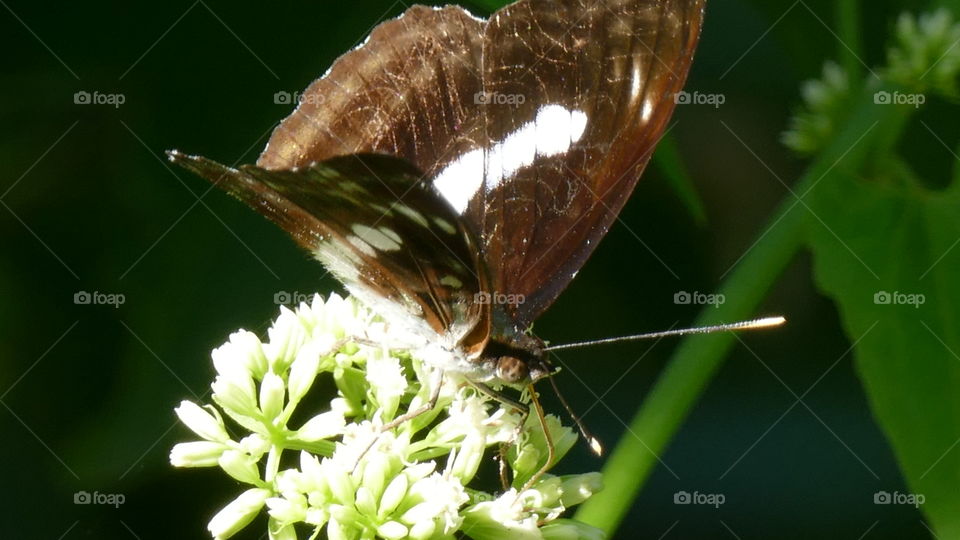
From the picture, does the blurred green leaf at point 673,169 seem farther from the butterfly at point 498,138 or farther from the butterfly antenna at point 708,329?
the butterfly antenna at point 708,329

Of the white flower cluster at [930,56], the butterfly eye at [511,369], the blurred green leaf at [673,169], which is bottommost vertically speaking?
the butterfly eye at [511,369]

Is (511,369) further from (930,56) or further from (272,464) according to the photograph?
(930,56)

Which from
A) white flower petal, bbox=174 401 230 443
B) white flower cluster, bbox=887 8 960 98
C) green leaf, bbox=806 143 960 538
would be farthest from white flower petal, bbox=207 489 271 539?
white flower cluster, bbox=887 8 960 98

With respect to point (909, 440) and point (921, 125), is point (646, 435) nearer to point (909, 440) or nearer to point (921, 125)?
point (909, 440)

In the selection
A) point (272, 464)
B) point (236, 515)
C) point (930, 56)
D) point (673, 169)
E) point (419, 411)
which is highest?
point (930, 56)

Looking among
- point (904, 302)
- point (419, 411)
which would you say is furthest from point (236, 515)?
point (904, 302)

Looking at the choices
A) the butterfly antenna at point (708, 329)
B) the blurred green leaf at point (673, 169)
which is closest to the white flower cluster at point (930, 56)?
the blurred green leaf at point (673, 169)

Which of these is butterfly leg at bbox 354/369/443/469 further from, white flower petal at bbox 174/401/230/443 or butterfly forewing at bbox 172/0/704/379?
→ white flower petal at bbox 174/401/230/443

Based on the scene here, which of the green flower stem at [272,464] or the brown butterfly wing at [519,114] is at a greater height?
the brown butterfly wing at [519,114]
